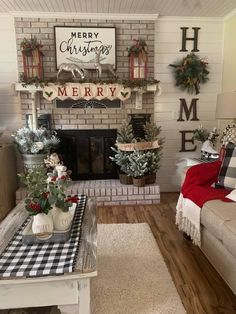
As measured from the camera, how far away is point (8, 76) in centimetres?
341

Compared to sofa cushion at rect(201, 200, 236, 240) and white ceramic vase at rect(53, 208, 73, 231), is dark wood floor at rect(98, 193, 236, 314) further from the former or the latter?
white ceramic vase at rect(53, 208, 73, 231)

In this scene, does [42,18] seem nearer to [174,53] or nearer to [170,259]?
[174,53]

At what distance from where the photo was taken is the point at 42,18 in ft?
10.8

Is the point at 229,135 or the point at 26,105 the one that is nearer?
the point at 229,135

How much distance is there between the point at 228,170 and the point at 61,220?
5.12ft

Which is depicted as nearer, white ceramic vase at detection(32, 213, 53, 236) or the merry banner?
white ceramic vase at detection(32, 213, 53, 236)

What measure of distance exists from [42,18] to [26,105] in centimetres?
116

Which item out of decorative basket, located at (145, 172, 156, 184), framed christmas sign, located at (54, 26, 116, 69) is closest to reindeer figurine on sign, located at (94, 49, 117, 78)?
framed christmas sign, located at (54, 26, 116, 69)

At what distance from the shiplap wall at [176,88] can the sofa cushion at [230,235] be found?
7.10ft

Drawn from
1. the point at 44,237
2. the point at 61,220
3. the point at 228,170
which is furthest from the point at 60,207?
the point at 228,170

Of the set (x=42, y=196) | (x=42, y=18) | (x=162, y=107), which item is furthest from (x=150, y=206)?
(x=42, y=18)

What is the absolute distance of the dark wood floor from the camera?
1.61 meters

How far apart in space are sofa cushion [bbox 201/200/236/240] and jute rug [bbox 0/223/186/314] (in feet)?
1.58

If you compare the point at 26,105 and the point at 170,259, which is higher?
the point at 26,105
